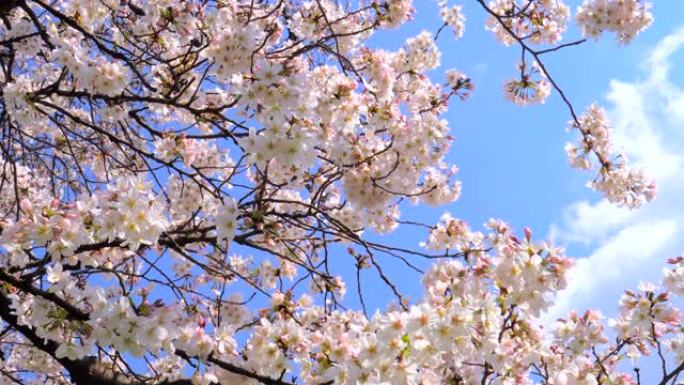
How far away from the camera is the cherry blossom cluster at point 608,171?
4.26m

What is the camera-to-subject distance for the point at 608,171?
14.0 feet

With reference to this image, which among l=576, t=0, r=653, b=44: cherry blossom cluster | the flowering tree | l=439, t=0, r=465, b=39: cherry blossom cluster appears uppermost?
l=439, t=0, r=465, b=39: cherry blossom cluster

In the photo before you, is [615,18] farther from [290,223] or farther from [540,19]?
[290,223]

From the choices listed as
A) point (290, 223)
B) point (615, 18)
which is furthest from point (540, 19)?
point (290, 223)

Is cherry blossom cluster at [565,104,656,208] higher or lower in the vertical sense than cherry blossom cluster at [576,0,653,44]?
lower

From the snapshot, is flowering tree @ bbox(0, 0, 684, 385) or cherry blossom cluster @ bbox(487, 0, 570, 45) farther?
cherry blossom cluster @ bbox(487, 0, 570, 45)

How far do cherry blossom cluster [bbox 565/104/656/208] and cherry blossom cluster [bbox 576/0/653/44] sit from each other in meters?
0.68

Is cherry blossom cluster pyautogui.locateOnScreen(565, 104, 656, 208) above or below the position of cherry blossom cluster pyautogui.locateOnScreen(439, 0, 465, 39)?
below

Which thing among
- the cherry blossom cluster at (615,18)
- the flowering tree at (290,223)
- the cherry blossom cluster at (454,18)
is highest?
the cherry blossom cluster at (454,18)

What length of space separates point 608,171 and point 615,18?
49.3 inches

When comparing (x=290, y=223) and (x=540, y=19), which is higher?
(x=540, y=19)

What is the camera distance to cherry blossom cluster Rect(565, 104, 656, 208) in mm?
4258

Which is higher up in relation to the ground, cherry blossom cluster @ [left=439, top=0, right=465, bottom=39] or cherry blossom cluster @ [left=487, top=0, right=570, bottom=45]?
cherry blossom cluster @ [left=439, top=0, right=465, bottom=39]

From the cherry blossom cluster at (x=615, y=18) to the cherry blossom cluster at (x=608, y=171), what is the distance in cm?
68
